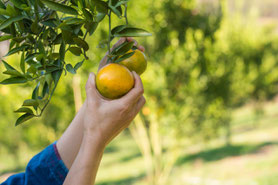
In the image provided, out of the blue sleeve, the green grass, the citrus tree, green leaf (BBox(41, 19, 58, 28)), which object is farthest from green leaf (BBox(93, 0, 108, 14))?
the green grass

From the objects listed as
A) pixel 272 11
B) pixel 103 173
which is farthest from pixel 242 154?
pixel 272 11

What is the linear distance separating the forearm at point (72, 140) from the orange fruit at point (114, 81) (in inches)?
11.4

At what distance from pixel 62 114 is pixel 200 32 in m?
3.13

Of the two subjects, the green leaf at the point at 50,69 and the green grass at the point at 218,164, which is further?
the green grass at the point at 218,164

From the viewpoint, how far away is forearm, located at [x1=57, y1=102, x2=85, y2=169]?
1.14m

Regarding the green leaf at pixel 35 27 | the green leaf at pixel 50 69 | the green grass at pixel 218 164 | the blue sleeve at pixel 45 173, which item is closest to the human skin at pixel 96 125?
the green leaf at pixel 50 69

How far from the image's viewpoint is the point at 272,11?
1153 inches

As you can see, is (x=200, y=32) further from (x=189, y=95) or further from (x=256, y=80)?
(x=256, y=80)

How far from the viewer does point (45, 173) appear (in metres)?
1.20

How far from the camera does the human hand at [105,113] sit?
2.65 ft

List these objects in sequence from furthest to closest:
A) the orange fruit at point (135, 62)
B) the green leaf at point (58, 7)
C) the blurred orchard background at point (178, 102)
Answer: the blurred orchard background at point (178, 102) → the orange fruit at point (135, 62) → the green leaf at point (58, 7)

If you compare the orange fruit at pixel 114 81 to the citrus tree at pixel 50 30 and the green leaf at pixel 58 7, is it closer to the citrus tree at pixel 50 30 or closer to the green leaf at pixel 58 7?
the citrus tree at pixel 50 30

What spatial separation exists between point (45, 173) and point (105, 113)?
537mm

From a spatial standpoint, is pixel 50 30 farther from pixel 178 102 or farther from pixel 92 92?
pixel 178 102
